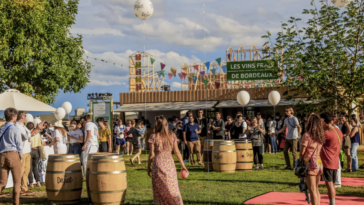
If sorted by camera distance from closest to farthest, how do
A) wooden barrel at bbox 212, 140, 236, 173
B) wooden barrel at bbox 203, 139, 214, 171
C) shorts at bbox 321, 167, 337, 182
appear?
shorts at bbox 321, 167, 337, 182, wooden barrel at bbox 212, 140, 236, 173, wooden barrel at bbox 203, 139, 214, 171

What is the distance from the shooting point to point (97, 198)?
6.71 metres

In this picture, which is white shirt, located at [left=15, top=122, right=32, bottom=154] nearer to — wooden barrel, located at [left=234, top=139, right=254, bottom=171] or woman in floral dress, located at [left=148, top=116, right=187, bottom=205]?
woman in floral dress, located at [left=148, top=116, right=187, bottom=205]

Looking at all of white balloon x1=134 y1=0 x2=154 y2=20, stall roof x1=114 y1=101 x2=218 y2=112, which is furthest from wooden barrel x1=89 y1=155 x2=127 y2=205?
stall roof x1=114 y1=101 x2=218 y2=112

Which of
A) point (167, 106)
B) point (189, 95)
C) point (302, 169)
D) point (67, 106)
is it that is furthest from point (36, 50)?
point (302, 169)

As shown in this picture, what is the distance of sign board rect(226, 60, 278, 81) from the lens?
738 inches

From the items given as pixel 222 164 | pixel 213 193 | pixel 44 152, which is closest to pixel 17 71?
pixel 44 152

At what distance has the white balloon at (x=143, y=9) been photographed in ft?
34.3

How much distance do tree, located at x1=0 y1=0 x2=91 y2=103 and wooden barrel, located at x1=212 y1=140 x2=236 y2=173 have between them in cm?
1347

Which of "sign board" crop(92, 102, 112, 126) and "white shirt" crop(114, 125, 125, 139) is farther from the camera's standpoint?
"sign board" crop(92, 102, 112, 126)

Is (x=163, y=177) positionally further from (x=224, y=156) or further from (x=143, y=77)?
(x=143, y=77)

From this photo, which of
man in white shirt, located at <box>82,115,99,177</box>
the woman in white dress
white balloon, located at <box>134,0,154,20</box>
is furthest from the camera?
white balloon, located at <box>134,0,154,20</box>

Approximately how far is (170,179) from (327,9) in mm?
12651

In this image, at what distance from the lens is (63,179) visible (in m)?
6.98

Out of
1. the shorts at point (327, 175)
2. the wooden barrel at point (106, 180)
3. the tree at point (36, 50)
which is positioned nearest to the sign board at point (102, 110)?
the tree at point (36, 50)
